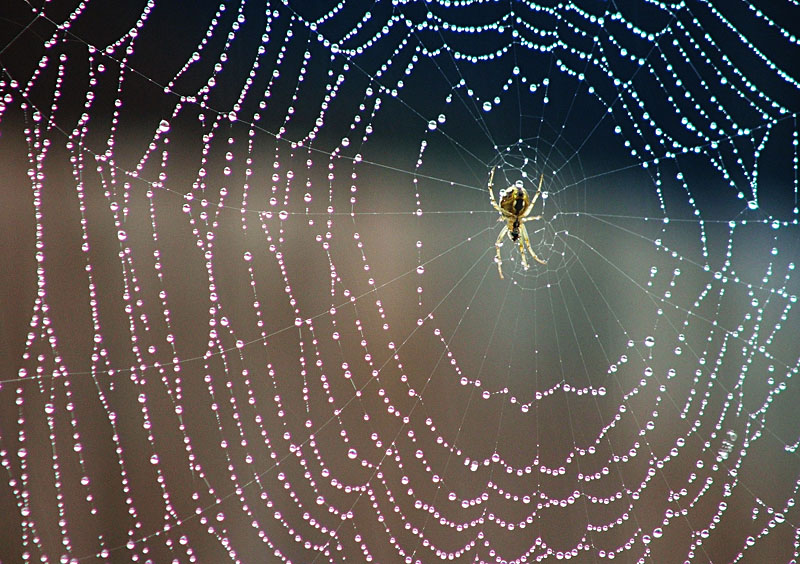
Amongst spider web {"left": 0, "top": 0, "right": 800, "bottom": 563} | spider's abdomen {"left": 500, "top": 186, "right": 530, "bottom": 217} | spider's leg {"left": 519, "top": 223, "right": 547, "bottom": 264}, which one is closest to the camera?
spider web {"left": 0, "top": 0, "right": 800, "bottom": 563}

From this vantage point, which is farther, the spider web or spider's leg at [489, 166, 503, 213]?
spider's leg at [489, 166, 503, 213]

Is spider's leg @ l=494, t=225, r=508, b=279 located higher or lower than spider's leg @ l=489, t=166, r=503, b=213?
lower

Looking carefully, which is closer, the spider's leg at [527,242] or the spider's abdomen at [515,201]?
the spider's abdomen at [515,201]

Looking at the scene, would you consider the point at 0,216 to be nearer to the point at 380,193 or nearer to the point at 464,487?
the point at 380,193

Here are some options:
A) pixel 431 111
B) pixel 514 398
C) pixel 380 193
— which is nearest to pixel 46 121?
pixel 380 193

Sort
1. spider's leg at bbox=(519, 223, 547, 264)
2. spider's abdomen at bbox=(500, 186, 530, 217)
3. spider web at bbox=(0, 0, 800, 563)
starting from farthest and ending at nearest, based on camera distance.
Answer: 1. spider's leg at bbox=(519, 223, 547, 264)
2. spider's abdomen at bbox=(500, 186, 530, 217)
3. spider web at bbox=(0, 0, 800, 563)

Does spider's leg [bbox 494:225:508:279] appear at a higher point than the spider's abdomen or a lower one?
lower
